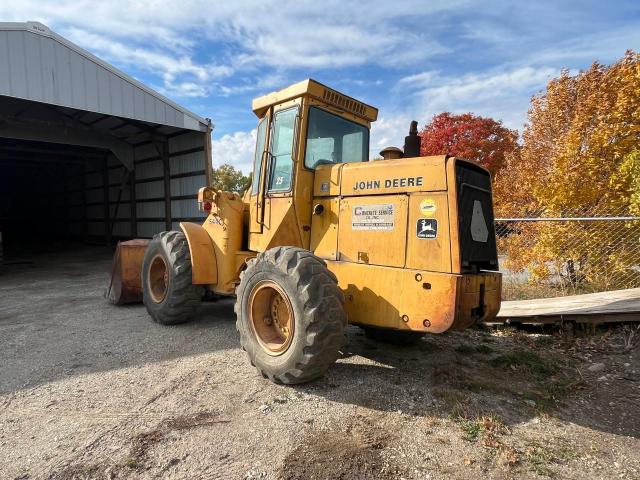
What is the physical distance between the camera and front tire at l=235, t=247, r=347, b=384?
12.1 ft

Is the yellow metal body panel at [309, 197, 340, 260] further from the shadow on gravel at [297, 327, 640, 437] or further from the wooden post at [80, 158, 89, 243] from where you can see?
the wooden post at [80, 158, 89, 243]

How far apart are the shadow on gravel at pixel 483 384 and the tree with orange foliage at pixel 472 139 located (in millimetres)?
19644

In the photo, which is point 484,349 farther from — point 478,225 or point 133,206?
point 133,206

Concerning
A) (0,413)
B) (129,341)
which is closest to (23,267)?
(129,341)

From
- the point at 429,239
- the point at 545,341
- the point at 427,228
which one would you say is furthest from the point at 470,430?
the point at 545,341

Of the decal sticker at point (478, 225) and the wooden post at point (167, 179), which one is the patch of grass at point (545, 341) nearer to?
the decal sticker at point (478, 225)

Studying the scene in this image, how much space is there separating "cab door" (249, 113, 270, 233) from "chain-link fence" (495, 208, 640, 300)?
4976 millimetres

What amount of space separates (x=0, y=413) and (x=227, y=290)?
8.72ft

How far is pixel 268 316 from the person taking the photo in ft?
14.4

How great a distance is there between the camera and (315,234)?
4.88m

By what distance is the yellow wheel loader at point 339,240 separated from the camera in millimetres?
3754

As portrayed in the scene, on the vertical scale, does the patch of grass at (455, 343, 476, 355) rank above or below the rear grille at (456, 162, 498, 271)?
below

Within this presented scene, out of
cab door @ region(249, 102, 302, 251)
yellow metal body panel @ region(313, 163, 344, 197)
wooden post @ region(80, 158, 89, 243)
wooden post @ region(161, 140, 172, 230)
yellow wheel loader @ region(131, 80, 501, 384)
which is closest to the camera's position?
yellow wheel loader @ region(131, 80, 501, 384)

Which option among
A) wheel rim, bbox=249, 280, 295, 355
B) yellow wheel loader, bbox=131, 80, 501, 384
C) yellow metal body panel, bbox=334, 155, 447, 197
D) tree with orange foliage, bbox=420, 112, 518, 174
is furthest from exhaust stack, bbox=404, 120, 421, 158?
tree with orange foliage, bbox=420, 112, 518, 174
